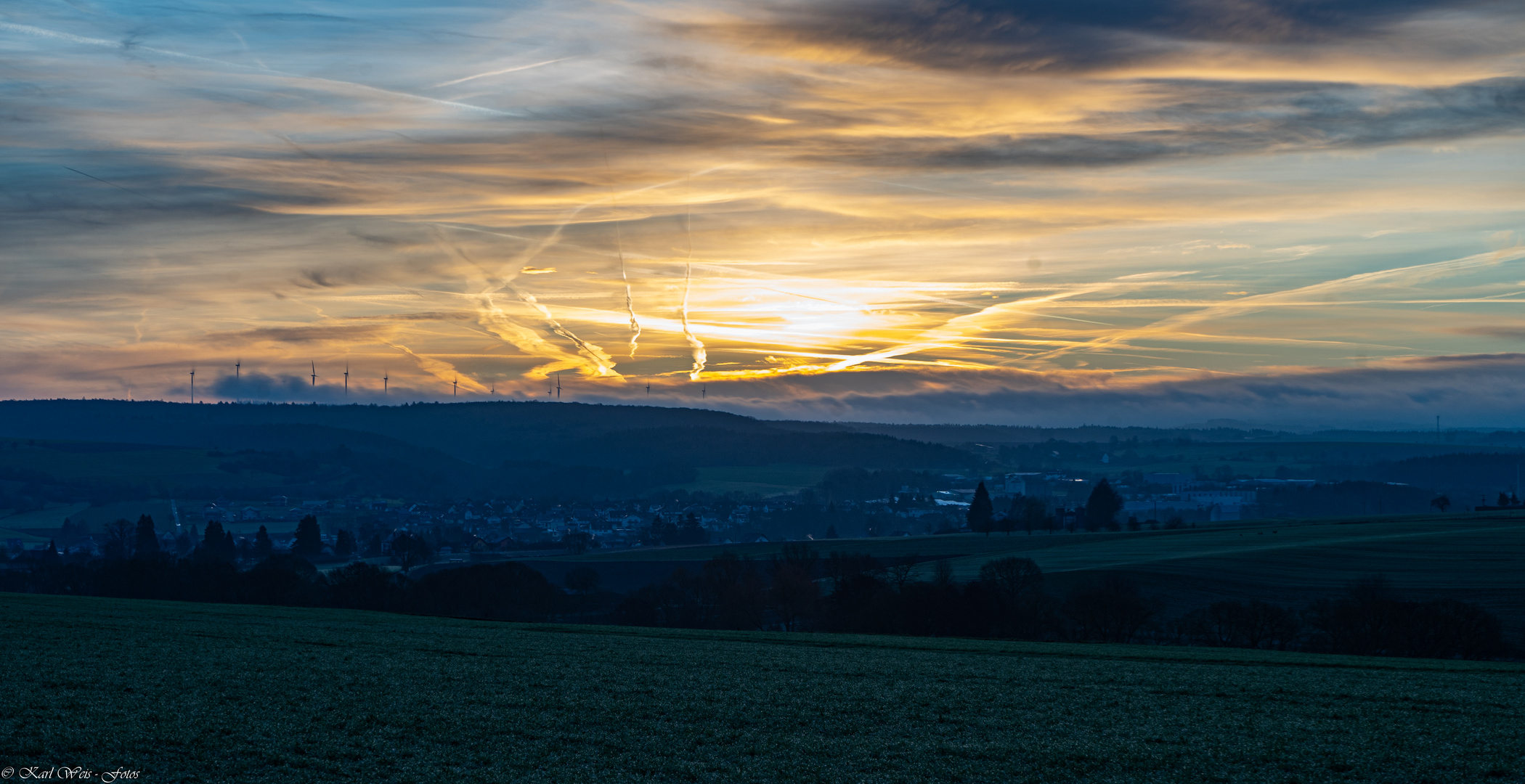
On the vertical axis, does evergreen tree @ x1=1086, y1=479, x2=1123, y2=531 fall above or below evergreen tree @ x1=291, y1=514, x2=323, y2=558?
above

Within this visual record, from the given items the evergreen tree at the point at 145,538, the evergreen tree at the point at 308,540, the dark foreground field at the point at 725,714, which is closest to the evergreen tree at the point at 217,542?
the evergreen tree at the point at 145,538

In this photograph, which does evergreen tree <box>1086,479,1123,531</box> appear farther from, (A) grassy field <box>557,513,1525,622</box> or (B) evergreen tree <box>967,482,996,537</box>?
(A) grassy field <box>557,513,1525,622</box>

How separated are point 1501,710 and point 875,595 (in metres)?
52.7

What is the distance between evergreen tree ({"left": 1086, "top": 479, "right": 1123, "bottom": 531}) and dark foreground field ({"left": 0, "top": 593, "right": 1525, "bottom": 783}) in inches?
5475

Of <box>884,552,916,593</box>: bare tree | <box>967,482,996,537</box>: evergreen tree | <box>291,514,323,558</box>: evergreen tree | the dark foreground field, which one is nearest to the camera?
the dark foreground field

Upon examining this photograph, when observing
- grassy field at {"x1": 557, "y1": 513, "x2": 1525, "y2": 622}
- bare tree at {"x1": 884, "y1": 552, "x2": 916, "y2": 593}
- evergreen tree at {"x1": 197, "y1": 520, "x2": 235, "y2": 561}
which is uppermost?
grassy field at {"x1": 557, "y1": 513, "x2": 1525, "y2": 622}

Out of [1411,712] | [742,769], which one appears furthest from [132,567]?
[1411,712]

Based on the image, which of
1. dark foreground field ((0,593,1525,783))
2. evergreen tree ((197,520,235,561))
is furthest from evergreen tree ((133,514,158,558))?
dark foreground field ((0,593,1525,783))

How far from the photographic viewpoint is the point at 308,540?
597 ft

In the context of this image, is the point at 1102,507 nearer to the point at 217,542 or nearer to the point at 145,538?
the point at 217,542

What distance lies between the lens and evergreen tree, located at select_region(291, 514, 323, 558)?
180 metres

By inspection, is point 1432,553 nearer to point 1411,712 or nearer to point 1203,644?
point 1203,644

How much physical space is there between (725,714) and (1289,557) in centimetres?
8503

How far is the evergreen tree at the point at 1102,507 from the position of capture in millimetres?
180625
